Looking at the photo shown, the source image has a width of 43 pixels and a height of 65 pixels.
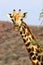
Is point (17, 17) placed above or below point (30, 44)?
above

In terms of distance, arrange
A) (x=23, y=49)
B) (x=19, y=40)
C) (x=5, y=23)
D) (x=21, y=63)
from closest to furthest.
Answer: (x=21, y=63)
(x=23, y=49)
(x=19, y=40)
(x=5, y=23)

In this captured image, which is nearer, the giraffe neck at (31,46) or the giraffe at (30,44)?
the giraffe at (30,44)

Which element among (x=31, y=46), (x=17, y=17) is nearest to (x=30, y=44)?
(x=31, y=46)

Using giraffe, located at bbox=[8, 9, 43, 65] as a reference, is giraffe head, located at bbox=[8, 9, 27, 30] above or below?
above

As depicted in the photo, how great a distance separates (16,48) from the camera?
20.5 m

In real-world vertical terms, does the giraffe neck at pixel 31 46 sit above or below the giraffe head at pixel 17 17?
below

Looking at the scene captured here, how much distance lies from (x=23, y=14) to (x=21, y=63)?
1027cm

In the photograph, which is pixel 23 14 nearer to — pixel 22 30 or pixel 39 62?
pixel 22 30

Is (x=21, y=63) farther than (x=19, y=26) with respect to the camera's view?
Yes

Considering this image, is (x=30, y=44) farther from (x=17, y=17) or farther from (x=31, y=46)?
(x=17, y=17)

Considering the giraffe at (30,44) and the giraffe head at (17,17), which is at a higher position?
the giraffe head at (17,17)

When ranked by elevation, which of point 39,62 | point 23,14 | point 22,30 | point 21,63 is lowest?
point 21,63

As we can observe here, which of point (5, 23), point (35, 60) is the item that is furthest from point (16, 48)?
point (35, 60)

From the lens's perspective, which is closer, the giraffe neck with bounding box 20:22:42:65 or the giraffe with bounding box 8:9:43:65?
the giraffe with bounding box 8:9:43:65
